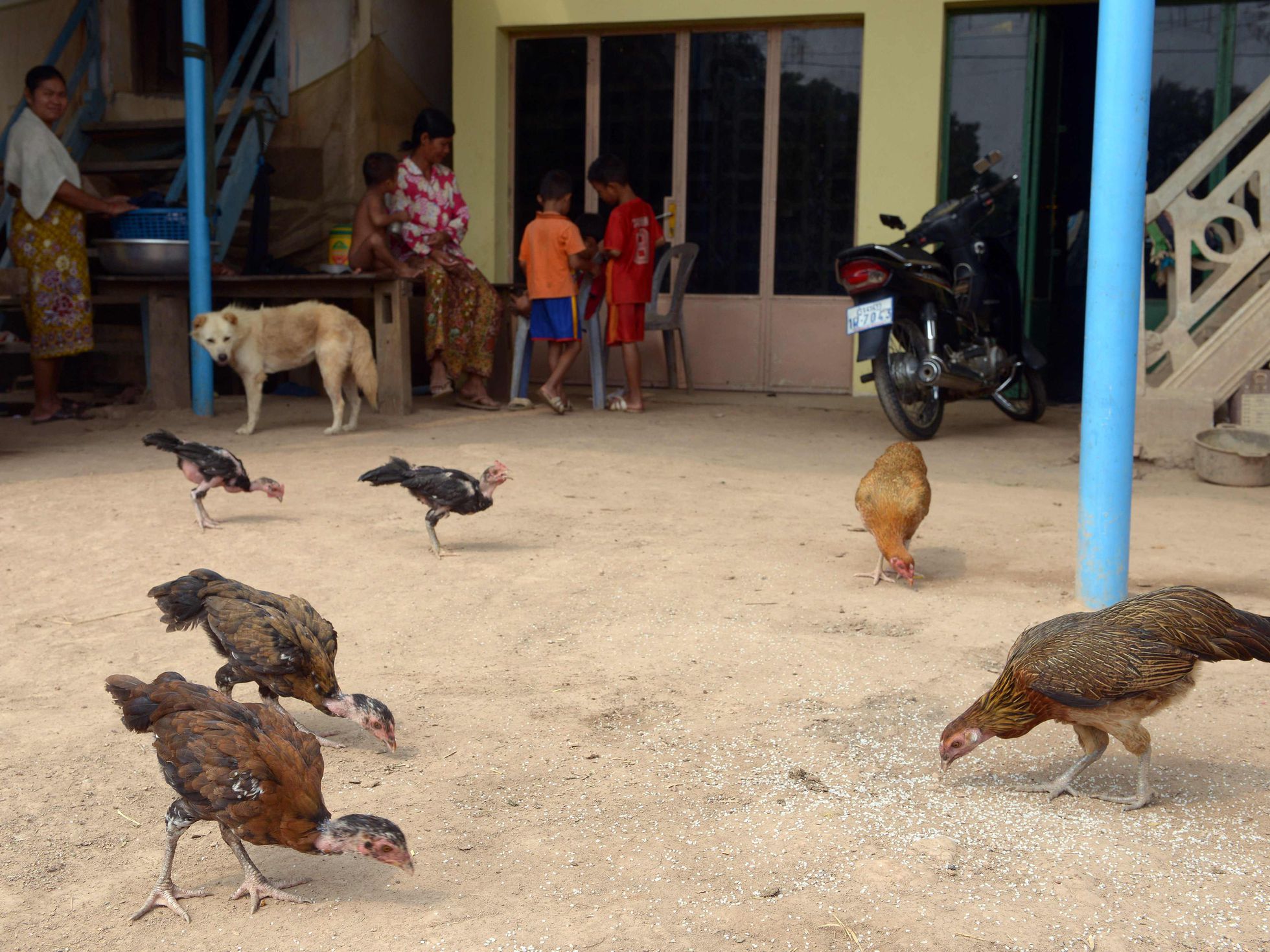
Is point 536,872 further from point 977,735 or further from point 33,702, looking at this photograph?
point 33,702

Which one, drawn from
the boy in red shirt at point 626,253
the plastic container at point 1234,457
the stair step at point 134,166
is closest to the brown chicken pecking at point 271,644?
the plastic container at point 1234,457

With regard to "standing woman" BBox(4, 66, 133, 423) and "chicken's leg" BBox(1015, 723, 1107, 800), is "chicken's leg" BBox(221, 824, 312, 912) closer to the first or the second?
"chicken's leg" BBox(1015, 723, 1107, 800)

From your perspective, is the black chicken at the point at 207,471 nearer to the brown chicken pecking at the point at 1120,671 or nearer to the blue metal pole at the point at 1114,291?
the blue metal pole at the point at 1114,291

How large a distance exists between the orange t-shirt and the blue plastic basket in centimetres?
251

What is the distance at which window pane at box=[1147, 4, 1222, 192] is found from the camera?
952 centimetres

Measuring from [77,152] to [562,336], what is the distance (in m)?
4.76

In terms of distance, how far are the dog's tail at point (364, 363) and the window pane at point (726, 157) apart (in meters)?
3.68

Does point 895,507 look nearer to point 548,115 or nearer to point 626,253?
point 626,253

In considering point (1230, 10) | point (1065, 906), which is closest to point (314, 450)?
point (1065, 906)

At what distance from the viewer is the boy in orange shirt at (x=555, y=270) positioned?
9.28m

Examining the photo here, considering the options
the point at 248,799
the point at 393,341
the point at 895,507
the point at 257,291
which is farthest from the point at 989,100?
the point at 248,799

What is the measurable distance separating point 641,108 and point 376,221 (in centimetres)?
303

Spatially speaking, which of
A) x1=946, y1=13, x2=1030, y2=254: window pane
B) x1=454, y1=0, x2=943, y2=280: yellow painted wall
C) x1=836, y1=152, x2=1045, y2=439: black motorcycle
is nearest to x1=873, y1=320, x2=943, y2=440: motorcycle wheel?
x1=836, y1=152, x2=1045, y2=439: black motorcycle

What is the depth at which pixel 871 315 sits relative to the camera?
7.81 metres
